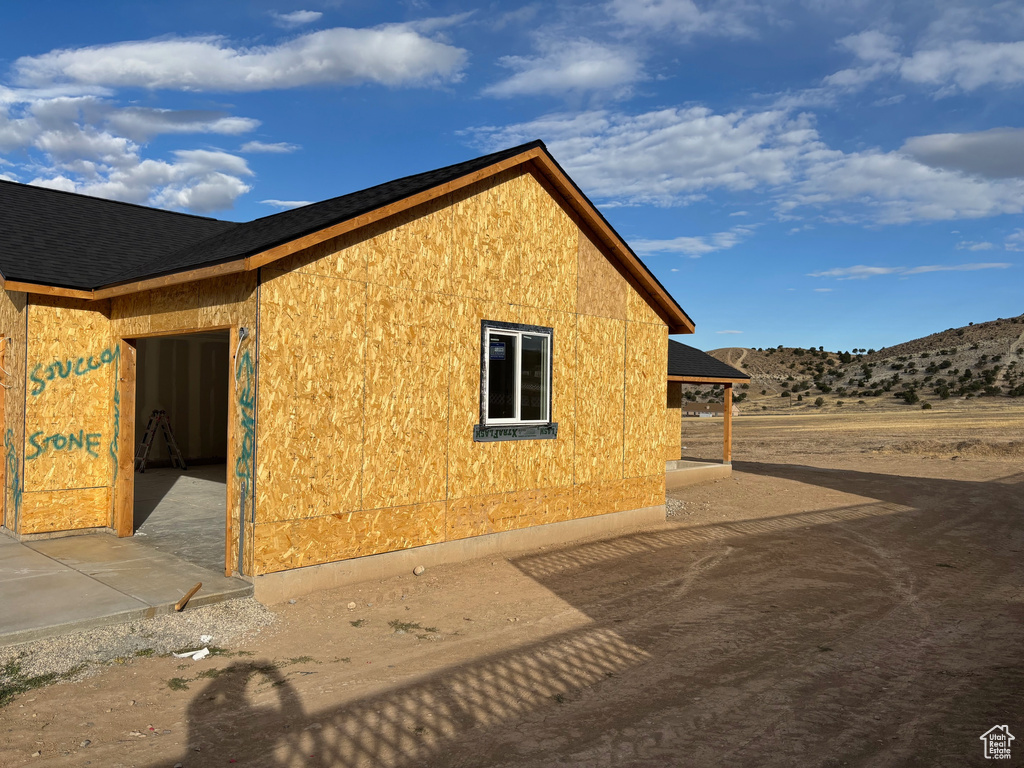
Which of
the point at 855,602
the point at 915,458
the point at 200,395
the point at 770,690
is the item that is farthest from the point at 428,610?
the point at 915,458

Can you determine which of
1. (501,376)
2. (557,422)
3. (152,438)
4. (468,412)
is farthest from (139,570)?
(152,438)

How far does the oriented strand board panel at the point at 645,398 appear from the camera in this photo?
1230 centimetres

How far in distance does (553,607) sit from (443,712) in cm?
293

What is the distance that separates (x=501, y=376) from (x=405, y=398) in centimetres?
176

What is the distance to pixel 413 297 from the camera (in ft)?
29.9

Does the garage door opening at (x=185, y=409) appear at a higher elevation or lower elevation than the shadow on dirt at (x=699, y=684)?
higher

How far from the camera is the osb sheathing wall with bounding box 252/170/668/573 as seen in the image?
7887 mm

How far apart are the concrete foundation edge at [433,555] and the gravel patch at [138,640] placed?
41cm

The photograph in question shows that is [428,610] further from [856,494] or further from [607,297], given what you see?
[856,494]

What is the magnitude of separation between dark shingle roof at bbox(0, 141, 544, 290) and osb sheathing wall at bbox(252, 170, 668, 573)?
0.38 m

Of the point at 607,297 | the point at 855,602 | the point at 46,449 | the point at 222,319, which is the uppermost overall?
the point at 607,297

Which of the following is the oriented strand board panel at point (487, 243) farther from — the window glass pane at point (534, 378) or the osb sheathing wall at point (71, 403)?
the osb sheathing wall at point (71, 403)

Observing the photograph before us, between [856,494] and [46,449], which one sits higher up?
[46,449]

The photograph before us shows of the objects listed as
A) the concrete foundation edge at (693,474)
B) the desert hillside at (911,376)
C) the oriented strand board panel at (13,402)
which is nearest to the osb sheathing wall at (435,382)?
the oriented strand board panel at (13,402)
